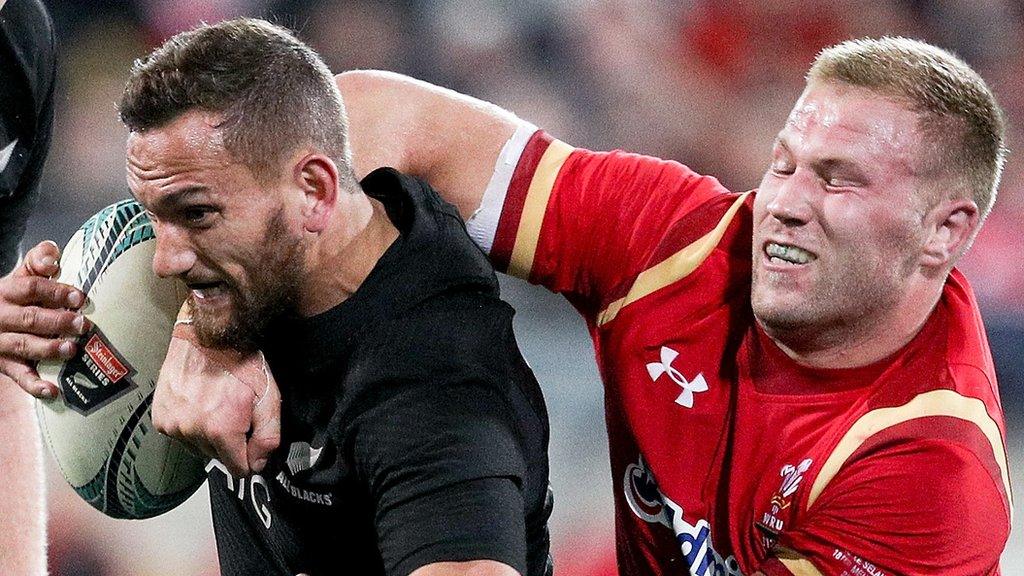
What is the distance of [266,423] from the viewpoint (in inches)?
55.4

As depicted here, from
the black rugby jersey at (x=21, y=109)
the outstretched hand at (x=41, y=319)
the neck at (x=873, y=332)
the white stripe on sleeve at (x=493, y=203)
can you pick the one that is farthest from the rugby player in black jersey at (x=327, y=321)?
the black rugby jersey at (x=21, y=109)

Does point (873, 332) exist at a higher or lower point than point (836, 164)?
lower

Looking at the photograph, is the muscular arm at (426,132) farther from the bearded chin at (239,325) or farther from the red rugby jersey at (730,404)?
the bearded chin at (239,325)

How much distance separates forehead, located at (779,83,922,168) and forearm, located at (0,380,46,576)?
3.79ft

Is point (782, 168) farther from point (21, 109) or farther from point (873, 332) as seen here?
point (21, 109)

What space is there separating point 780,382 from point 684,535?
24 cm

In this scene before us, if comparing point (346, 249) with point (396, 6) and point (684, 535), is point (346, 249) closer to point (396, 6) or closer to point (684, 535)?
point (684, 535)

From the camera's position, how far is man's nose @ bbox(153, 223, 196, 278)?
1.31 m

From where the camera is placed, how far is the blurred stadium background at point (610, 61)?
361cm

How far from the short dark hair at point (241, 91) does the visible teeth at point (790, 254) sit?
0.58 m

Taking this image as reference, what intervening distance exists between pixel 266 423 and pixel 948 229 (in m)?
0.87

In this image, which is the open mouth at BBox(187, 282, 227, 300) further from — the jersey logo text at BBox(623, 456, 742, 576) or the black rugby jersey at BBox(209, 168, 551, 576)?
the jersey logo text at BBox(623, 456, 742, 576)

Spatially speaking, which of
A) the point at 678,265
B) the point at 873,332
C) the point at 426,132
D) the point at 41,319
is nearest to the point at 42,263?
the point at 41,319

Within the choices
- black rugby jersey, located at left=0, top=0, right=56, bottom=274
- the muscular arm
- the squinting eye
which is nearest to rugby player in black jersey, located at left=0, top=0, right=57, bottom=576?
black rugby jersey, located at left=0, top=0, right=56, bottom=274
